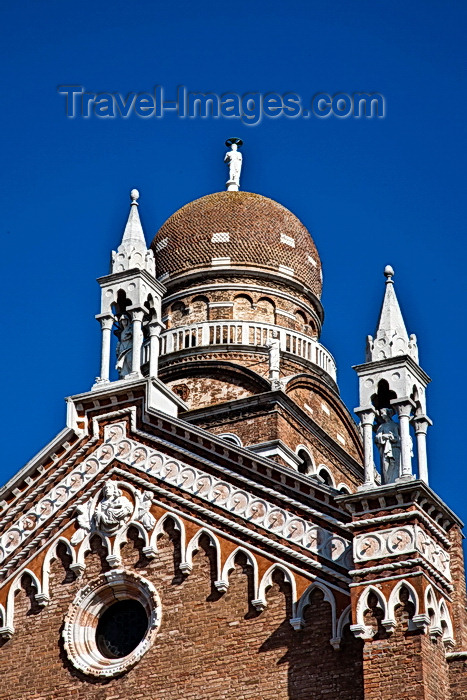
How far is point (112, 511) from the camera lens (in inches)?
965

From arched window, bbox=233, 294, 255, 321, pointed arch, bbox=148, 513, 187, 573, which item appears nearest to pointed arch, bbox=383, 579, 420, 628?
pointed arch, bbox=148, 513, 187, 573

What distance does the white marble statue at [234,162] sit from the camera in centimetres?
4106

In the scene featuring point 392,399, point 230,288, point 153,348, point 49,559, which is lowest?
point 49,559

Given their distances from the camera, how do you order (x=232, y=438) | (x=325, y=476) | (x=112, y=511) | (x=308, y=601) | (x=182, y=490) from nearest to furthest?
1. (x=308, y=601)
2. (x=182, y=490)
3. (x=112, y=511)
4. (x=232, y=438)
5. (x=325, y=476)

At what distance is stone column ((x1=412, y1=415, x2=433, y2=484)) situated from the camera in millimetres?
22953

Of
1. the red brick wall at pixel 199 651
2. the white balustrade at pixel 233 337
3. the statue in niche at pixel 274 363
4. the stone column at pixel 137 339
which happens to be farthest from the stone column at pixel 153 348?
the white balustrade at pixel 233 337

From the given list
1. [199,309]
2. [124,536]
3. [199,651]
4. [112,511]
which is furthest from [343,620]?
[199,309]

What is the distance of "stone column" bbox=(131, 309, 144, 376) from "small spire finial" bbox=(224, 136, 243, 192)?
48.4ft

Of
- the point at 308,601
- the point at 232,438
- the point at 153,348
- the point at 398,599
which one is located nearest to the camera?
the point at 398,599

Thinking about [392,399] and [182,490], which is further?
[182,490]

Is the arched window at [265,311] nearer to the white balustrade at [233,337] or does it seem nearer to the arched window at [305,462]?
the white balustrade at [233,337]

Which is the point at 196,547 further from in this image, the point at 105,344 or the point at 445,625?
the point at 105,344

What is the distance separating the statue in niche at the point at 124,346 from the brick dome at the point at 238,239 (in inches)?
432

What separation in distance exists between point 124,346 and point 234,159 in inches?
604
